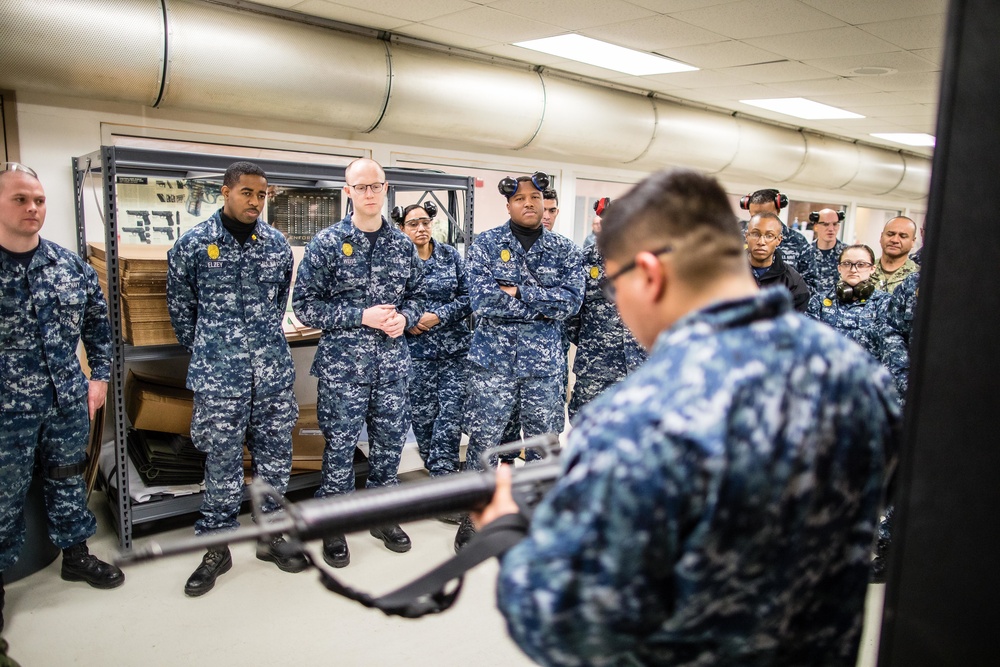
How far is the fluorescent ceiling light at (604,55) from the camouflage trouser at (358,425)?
251 cm

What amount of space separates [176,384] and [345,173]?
1.29m

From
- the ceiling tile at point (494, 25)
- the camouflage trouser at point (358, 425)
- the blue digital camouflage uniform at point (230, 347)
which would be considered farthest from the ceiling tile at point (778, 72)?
the blue digital camouflage uniform at point (230, 347)

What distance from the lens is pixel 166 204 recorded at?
3.78m

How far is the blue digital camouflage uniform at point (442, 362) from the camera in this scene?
3.57 metres

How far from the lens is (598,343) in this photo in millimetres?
3535

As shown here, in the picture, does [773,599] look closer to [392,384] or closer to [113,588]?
[392,384]

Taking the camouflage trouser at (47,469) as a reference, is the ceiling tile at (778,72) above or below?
above

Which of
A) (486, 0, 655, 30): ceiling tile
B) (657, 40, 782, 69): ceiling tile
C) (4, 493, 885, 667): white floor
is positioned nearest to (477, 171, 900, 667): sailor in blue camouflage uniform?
(4, 493, 885, 667): white floor

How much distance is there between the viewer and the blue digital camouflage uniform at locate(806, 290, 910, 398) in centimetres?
289

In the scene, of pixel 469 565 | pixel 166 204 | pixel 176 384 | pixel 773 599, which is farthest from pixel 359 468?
pixel 773 599

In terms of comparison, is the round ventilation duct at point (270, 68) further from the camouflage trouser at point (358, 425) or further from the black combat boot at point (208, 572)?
the black combat boot at point (208, 572)

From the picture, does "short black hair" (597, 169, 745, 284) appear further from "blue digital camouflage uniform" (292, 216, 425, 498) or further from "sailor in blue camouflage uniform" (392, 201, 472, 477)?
"sailor in blue camouflage uniform" (392, 201, 472, 477)

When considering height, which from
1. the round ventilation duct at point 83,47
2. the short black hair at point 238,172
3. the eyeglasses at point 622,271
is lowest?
the eyeglasses at point 622,271

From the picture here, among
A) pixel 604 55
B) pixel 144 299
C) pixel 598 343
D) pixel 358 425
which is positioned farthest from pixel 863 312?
pixel 144 299
